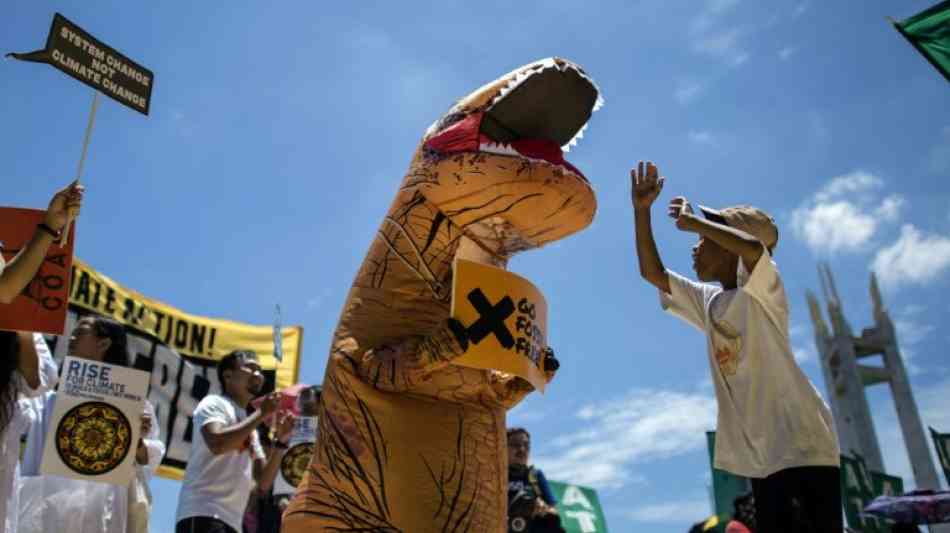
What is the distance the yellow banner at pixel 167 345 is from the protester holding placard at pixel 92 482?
236cm

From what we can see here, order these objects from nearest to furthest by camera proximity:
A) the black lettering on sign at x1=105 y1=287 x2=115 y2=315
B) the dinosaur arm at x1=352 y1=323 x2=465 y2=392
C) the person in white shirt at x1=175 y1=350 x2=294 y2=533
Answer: the dinosaur arm at x1=352 y1=323 x2=465 y2=392
the person in white shirt at x1=175 y1=350 x2=294 y2=533
the black lettering on sign at x1=105 y1=287 x2=115 y2=315

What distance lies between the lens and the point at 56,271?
9.02ft

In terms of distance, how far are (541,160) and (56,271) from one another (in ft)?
5.95

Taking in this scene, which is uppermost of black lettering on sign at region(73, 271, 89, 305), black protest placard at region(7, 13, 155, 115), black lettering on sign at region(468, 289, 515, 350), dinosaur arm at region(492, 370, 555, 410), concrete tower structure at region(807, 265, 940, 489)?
concrete tower structure at region(807, 265, 940, 489)

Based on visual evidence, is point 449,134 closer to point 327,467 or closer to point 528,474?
point 327,467

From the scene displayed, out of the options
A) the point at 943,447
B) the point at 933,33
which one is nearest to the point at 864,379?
the point at 943,447

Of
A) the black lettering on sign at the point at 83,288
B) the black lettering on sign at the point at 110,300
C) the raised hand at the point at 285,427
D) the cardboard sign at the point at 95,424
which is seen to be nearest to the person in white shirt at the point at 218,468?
the raised hand at the point at 285,427

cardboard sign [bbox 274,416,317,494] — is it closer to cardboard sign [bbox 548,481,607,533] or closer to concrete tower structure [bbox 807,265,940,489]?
cardboard sign [bbox 548,481,607,533]

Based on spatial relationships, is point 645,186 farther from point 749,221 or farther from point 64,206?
point 64,206

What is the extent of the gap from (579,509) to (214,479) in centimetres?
733

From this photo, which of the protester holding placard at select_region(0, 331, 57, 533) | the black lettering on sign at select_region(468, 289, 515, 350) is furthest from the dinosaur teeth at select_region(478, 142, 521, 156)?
the protester holding placard at select_region(0, 331, 57, 533)

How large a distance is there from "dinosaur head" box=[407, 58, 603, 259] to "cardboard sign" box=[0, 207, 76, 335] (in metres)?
1.42

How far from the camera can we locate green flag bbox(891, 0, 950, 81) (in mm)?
4762

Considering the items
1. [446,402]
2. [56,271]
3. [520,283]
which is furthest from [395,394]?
[56,271]
